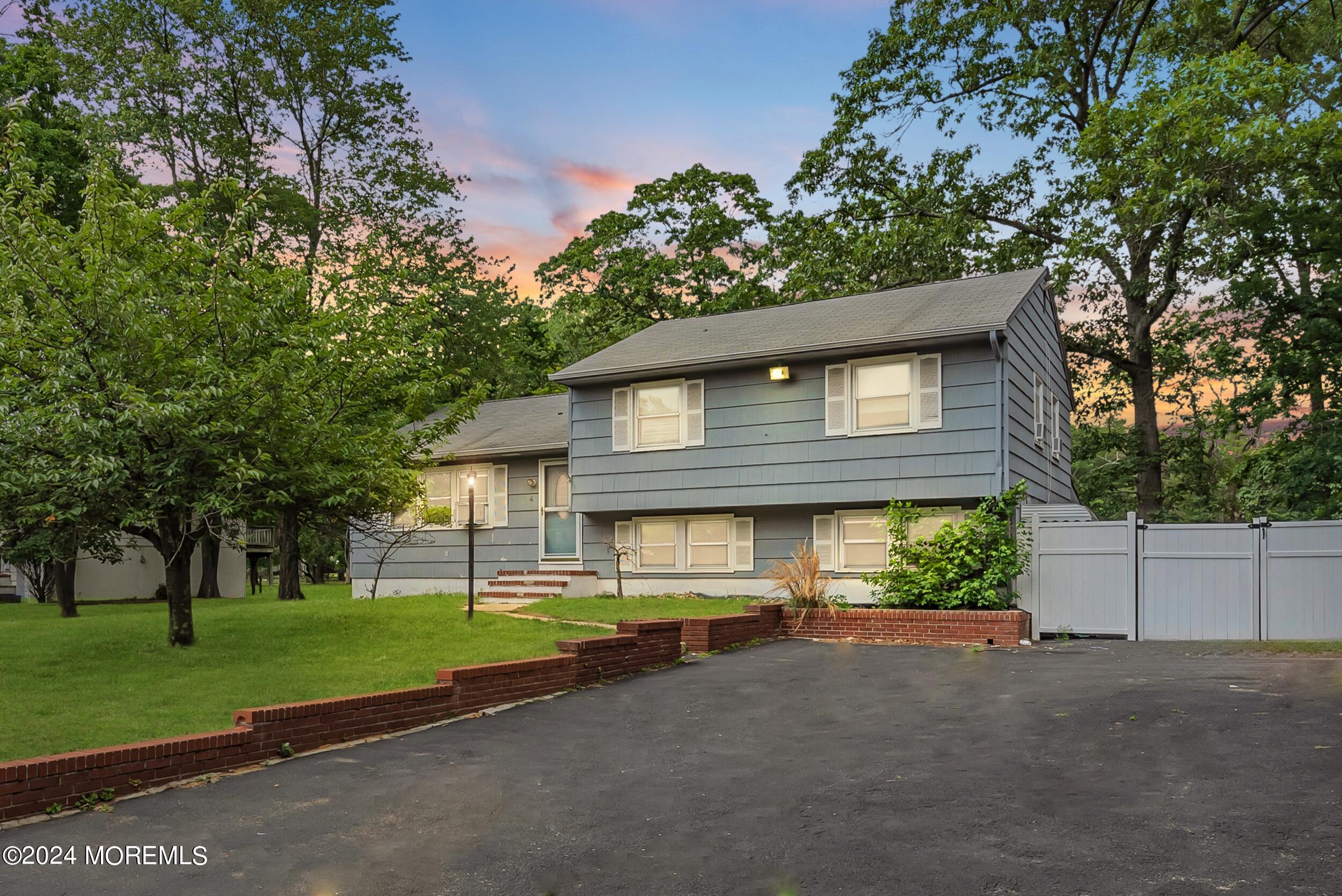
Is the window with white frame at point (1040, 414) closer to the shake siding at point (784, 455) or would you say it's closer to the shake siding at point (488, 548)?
the shake siding at point (784, 455)

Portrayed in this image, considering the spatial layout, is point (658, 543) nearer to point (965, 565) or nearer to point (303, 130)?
point (965, 565)

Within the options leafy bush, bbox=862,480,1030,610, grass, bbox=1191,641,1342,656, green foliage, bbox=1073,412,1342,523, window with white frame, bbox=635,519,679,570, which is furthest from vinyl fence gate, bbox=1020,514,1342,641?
window with white frame, bbox=635,519,679,570

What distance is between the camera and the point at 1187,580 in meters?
14.2

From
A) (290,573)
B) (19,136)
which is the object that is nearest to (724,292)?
(290,573)

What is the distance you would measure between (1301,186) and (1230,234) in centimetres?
267

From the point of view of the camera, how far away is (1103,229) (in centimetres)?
2566

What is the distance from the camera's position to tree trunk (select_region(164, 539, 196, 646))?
39.6 feet

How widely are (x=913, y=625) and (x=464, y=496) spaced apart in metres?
13.4

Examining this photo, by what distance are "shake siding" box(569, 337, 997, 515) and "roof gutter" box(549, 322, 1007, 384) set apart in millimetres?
397

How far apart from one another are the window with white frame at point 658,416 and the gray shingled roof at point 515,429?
2.11m

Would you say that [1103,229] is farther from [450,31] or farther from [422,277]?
[422,277]

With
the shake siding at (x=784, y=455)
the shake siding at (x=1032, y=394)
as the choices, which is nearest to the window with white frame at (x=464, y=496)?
the shake siding at (x=784, y=455)

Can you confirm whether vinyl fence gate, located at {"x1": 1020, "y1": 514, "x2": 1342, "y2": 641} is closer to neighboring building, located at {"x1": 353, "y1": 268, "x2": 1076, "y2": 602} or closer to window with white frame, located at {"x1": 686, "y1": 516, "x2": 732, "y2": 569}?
neighboring building, located at {"x1": 353, "y1": 268, "x2": 1076, "y2": 602}

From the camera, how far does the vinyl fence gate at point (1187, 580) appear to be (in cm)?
1345
